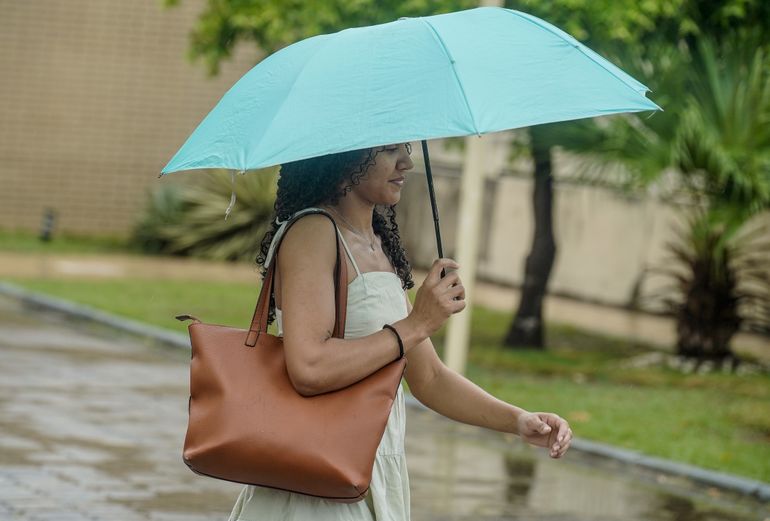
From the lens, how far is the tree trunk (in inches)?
578

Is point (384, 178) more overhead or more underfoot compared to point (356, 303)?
more overhead

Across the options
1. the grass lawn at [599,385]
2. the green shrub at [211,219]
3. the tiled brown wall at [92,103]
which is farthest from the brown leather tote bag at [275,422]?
the tiled brown wall at [92,103]

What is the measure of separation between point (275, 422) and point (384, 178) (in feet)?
2.22

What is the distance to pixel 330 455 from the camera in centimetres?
339

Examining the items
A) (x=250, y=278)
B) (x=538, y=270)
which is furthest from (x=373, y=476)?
(x=250, y=278)

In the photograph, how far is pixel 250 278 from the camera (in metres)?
20.4

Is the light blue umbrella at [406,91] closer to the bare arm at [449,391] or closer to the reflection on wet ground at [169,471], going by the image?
the bare arm at [449,391]

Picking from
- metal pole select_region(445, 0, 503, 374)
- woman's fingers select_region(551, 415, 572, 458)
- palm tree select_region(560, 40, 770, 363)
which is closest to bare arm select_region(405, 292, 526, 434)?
woman's fingers select_region(551, 415, 572, 458)

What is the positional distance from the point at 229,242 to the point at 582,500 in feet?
46.8

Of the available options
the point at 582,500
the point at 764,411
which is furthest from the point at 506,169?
the point at 582,500

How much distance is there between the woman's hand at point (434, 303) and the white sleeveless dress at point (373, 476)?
12 cm

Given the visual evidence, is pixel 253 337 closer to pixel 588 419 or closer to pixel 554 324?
pixel 588 419

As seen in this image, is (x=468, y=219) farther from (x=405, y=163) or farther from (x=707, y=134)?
(x=405, y=163)

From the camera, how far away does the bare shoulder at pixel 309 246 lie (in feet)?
11.6
